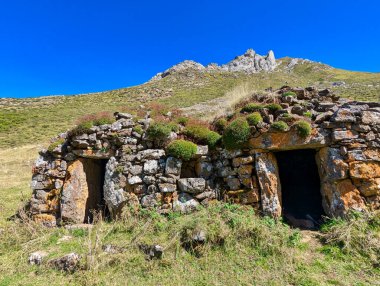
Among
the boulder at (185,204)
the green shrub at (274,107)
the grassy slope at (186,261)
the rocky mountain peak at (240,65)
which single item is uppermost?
the rocky mountain peak at (240,65)

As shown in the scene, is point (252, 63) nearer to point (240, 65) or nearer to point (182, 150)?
point (240, 65)

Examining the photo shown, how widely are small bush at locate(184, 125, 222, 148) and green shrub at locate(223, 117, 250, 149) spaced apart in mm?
462

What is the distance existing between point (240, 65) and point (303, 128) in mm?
74080

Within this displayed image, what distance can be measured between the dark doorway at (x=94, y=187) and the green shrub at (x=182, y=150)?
3.02 m

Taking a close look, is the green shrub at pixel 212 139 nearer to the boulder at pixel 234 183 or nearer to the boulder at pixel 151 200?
the boulder at pixel 234 183

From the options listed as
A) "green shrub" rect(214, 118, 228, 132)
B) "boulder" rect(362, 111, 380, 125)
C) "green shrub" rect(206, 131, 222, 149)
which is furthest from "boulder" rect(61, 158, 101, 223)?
"boulder" rect(362, 111, 380, 125)

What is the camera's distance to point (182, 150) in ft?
25.7

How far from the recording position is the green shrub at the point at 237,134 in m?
7.56

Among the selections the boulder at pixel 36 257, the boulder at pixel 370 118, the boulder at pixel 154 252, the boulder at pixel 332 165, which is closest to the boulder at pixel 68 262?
the boulder at pixel 36 257

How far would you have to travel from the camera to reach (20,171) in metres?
19.6

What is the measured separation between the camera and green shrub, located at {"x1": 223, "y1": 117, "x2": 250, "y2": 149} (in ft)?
24.8

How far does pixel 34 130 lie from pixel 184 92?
2473 cm

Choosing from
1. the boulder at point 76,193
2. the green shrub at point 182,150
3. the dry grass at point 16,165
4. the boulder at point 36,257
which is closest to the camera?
the boulder at point 36,257

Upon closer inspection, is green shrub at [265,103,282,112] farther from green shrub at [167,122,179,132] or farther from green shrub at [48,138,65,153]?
green shrub at [48,138,65,153]
